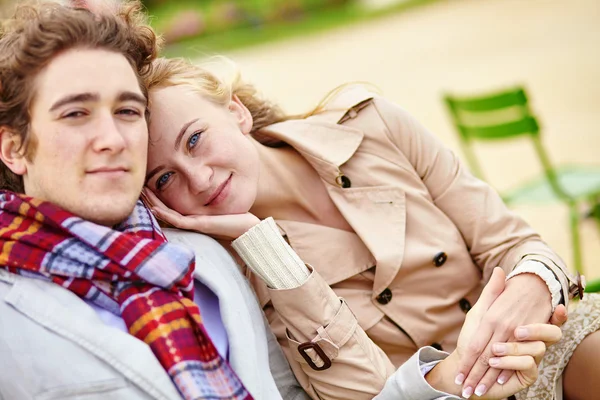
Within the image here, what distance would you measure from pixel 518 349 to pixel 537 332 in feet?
0.24

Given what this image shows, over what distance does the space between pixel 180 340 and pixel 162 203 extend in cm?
57

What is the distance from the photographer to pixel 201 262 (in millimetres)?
2021

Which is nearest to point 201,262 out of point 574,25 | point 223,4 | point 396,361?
point 396,361

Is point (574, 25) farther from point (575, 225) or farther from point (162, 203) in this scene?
point (162, 203)

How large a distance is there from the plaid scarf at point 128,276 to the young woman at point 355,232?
1.00 ft

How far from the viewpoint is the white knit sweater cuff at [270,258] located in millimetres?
2031

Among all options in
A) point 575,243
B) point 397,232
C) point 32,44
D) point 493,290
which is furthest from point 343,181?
point 575,243

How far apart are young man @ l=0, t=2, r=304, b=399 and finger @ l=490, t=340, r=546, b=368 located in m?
0.60

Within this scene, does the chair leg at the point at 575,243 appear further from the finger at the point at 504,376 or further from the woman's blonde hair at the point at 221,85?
the finger at the point at 504,376

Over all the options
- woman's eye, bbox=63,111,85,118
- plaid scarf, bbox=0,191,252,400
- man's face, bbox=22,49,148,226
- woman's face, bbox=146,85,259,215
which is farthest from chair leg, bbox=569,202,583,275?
woman's eye, bbox=63,111,85,118

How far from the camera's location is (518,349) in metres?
2.00

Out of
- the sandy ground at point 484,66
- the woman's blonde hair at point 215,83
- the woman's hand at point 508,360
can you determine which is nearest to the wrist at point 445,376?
the woman's hand at point 508,360

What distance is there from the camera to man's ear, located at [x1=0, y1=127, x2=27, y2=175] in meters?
1.85

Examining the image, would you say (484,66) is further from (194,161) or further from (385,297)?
(194,161)
